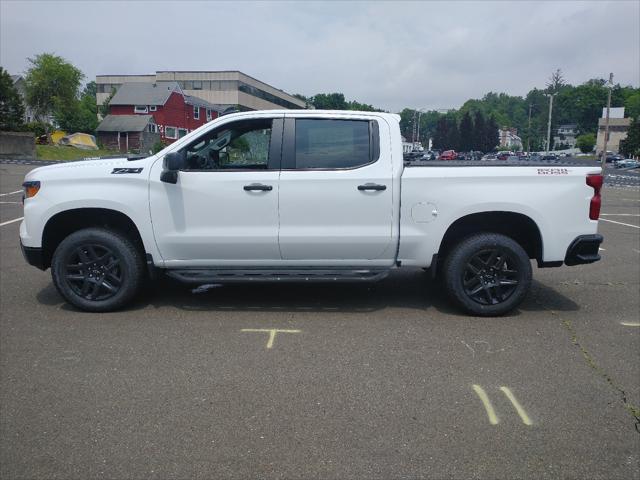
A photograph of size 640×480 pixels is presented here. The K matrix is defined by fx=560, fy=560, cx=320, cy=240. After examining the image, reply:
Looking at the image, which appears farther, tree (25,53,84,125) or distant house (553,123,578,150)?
distant house (553,123,578,150)

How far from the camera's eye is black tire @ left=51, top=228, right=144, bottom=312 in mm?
5453

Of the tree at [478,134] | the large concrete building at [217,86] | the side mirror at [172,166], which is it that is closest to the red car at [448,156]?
the side mirror at [172,166]

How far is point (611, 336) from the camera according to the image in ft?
16.7

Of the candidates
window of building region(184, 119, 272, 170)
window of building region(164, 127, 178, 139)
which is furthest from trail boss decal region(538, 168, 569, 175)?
window of building region(164, 127, 178, 139)

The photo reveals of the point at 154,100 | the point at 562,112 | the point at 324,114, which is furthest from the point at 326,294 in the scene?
the point at 562,112

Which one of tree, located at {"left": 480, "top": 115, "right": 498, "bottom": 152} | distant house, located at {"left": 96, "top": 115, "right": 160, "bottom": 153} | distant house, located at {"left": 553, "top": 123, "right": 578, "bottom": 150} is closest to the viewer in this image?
distant house, located at {"left": 96, "top": 115, "right": 160, "bottom": 153}

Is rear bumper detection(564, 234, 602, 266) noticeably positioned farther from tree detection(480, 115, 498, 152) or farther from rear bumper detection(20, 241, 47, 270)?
tree detection(480, 115, 498, 152)

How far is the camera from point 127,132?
6309 cm

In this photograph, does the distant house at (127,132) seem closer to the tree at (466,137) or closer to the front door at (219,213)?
the tree at (466,137)

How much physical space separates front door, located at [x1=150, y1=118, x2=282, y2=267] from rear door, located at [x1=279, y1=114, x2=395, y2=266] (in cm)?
13

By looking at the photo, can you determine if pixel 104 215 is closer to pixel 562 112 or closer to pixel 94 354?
pixel 94 354

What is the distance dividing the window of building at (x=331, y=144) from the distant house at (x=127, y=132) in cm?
6020

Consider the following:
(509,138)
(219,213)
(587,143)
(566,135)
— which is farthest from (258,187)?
(566,135)

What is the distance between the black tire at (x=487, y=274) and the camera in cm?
539
